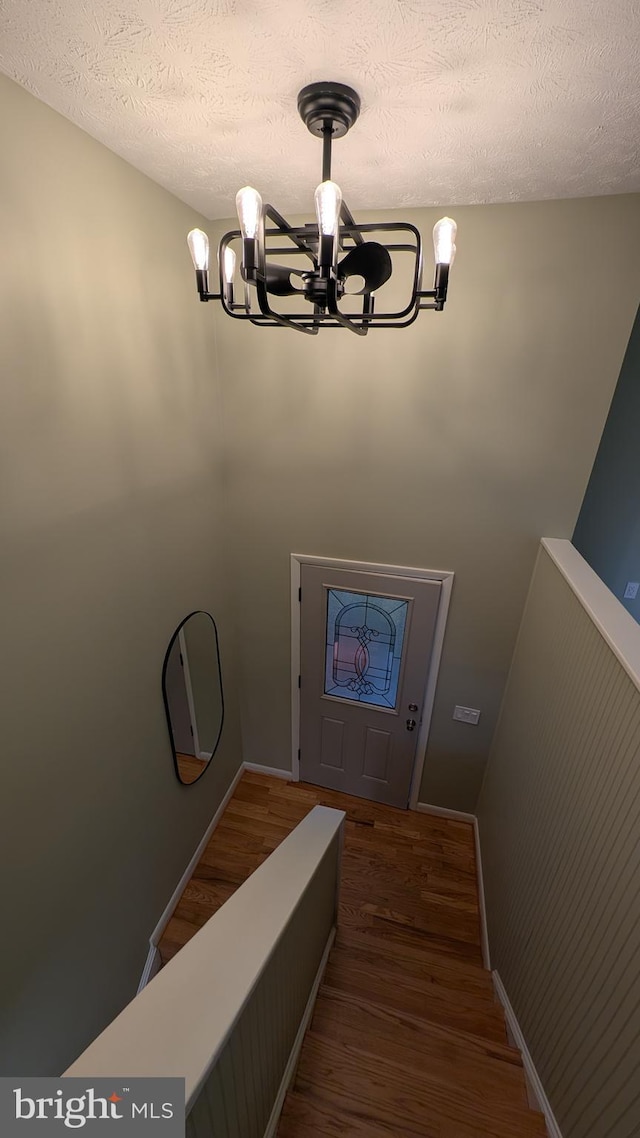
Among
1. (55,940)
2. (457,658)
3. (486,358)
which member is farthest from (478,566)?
(55,940)

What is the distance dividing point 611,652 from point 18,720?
2.02 meters

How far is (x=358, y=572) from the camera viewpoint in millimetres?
2910

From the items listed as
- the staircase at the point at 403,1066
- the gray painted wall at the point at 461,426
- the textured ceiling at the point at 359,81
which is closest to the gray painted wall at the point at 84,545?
the textured ceiling at the point at 359,81

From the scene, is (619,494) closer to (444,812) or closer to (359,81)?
(444,812)

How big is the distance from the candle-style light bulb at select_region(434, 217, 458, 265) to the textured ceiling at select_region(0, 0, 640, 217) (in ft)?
1.29

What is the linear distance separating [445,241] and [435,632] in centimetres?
219

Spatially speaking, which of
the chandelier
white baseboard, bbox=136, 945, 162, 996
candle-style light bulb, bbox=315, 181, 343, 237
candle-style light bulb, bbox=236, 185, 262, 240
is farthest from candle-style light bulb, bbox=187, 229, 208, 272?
white baseboard, bbox=136, 945, 162, 996

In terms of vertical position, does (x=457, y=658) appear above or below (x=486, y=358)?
below

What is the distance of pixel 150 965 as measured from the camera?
256 cm

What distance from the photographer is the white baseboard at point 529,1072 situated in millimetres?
1563

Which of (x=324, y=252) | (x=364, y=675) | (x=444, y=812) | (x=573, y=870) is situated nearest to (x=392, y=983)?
(x=573, y=870)

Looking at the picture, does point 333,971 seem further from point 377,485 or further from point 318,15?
point 318,15

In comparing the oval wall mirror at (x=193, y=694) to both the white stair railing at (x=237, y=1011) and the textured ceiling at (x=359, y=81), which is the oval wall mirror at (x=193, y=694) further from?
the textured ceiling at (x=359, y=81)

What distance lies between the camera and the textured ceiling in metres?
1.05
